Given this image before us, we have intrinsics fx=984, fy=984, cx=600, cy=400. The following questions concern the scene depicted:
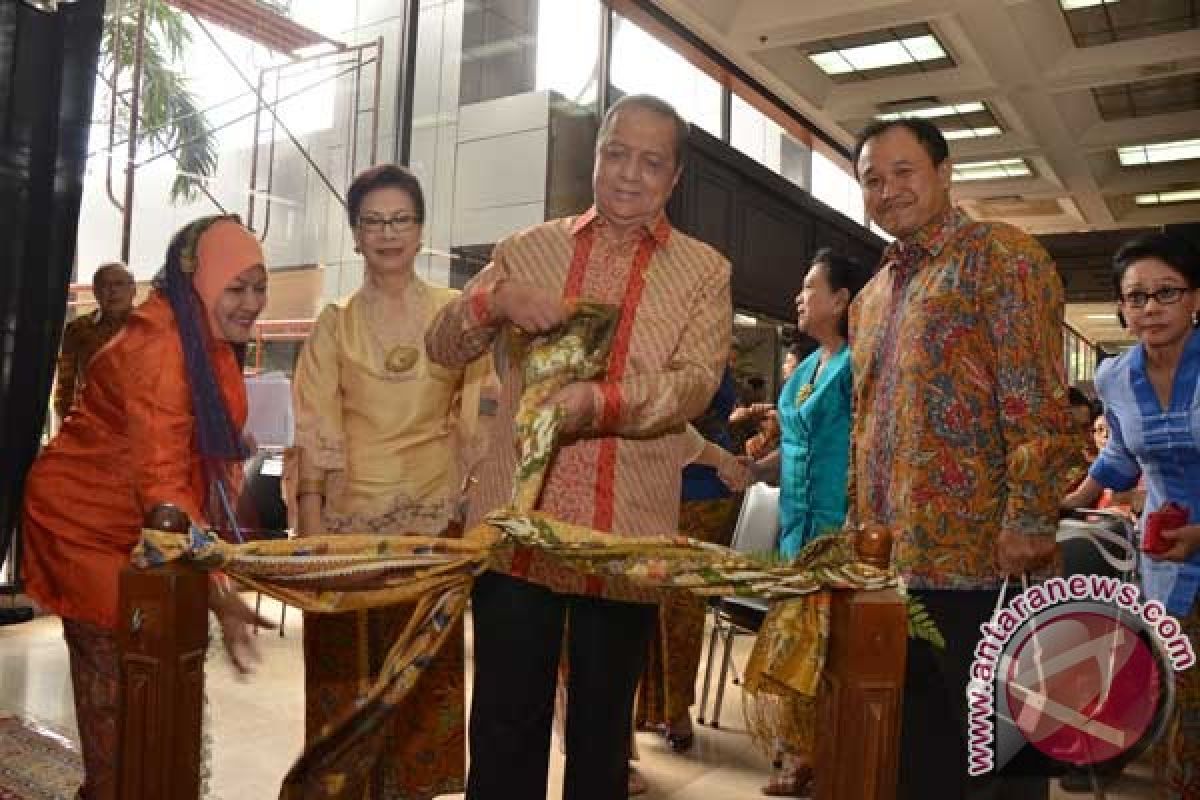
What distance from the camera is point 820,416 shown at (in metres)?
2.38

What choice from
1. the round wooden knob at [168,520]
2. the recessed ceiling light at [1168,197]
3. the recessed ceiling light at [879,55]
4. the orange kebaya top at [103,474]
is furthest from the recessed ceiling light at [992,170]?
the round wooden knob at [168,520]

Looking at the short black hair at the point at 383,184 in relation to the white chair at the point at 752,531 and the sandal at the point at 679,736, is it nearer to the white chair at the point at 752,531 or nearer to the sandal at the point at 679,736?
the white chair at the point at 752,531

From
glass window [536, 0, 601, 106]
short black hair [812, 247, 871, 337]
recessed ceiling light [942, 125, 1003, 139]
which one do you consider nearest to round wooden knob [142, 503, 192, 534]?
short black hair [812, 247, 871, 337]

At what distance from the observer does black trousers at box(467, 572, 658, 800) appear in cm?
126

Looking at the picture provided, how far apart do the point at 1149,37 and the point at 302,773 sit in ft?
22.6

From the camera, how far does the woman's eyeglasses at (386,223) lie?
70.2 inches

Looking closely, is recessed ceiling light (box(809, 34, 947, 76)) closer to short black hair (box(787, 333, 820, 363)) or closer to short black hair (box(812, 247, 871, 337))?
short black hair (box(787, 333, 820, 363))

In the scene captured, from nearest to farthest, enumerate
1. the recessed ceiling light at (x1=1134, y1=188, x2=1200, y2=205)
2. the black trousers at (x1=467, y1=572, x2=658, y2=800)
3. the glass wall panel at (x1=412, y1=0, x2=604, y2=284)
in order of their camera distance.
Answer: the black trousers at (x1=467, y1=572, x2=658, y2=800)
the glass wall panel at (x1=412, y1=0, x2=604, y2=284)
the recessed ceiling light at (x1=1134, y1=188, x2=1200, y2=205)

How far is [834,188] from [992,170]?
1.55 metres

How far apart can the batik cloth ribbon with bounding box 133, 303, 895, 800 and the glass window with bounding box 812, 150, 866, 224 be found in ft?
23.6

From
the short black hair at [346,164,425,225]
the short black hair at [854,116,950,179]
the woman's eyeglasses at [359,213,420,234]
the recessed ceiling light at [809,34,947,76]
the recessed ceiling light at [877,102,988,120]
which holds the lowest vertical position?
the woman's eyeglasses at [359,213,420,234]

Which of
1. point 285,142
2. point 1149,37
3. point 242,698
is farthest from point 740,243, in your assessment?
point 242,698

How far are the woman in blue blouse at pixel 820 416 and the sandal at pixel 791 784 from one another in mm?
576

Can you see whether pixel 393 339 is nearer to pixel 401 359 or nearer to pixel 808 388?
pixel 401 359
